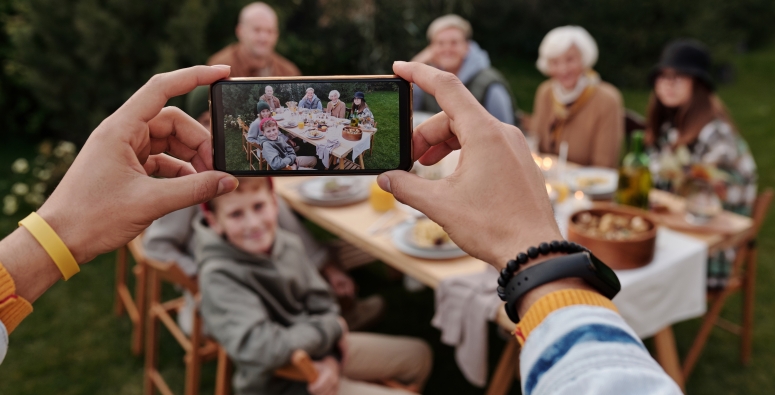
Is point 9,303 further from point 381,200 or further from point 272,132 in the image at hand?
point 381,200

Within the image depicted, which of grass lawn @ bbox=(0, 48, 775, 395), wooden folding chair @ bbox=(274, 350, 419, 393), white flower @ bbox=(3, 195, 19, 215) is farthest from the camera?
white flower @ bbox=(3, 195, 19, 215)

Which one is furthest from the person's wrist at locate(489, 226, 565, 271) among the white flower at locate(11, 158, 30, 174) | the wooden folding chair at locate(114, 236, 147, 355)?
the white flower at locate(11, 158, 30, 174)

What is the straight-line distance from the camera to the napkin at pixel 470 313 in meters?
2.15

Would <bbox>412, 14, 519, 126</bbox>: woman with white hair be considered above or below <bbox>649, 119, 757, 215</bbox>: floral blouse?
above

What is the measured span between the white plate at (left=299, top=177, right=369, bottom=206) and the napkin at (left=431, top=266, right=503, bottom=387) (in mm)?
952

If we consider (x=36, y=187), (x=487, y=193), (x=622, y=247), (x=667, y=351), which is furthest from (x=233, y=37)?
(x=487, y=193)

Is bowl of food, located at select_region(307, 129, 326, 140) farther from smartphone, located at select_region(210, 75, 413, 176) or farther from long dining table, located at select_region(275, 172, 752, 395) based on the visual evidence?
long dining table, located at select_region(275, 172, 752, 395)

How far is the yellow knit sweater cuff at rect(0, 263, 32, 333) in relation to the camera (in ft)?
2.93

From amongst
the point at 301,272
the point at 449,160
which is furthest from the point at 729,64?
the point at 301,272

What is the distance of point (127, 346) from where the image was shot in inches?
140

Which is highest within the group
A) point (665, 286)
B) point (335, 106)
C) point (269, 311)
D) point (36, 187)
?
point (335, 106)

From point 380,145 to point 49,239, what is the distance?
60cm

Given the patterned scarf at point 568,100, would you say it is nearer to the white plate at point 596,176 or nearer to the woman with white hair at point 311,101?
the white plate at point 596,176

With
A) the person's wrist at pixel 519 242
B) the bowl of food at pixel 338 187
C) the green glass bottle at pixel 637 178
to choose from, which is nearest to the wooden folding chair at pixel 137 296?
the bowl of food at pixel 338 187
